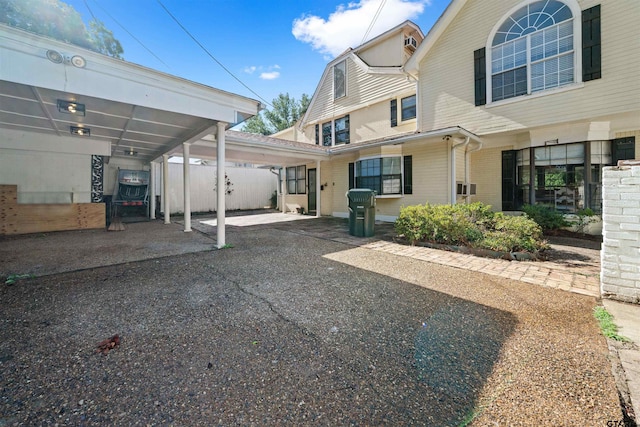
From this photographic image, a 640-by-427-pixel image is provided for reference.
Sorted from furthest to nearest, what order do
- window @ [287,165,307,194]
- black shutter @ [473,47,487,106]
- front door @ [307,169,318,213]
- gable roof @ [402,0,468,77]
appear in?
window @ [287,165,307,194]
front door @ [307,169,318,213]
gable roof @ [402,0,468,77]
black shutter @ [473,47,487,106]

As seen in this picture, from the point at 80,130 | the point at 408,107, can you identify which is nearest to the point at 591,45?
the point at 408,107

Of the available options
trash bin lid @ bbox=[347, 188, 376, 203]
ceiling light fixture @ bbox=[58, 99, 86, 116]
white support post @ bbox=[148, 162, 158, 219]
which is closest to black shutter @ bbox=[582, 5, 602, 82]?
trash bin lid @ bbox=[347, 188, 376, 203]

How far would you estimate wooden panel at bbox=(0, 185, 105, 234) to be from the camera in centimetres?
746

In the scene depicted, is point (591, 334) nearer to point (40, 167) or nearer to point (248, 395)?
point (248, 395)

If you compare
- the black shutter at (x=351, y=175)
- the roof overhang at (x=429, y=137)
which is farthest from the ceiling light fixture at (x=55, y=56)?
the black shutter at (x=351, y=175)

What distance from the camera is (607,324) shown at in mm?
2559

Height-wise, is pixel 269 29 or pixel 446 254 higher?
pixel 269 29

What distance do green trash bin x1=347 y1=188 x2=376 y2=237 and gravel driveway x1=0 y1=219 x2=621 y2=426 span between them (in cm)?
330

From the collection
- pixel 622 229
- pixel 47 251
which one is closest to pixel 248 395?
pixel 622 229

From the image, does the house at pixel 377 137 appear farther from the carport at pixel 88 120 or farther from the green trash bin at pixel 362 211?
the green trash bin at pixel 362 211

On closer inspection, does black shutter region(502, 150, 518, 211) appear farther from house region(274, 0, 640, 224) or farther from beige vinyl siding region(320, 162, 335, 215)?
beige vinyl siding region(320, 162, 335, 215)

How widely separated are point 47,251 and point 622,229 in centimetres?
952

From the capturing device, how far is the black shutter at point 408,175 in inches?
382

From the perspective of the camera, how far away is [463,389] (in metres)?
1.78
